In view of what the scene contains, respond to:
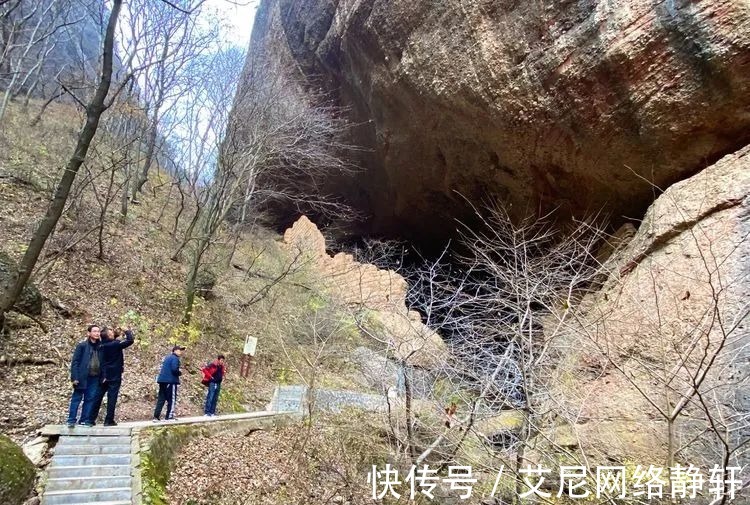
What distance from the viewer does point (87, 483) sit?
4883 mm

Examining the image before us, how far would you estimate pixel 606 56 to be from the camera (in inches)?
312

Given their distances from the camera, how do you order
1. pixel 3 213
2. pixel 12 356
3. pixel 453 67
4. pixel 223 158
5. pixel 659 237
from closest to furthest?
pixel 12 356 → pixel 659 237 → pixel 453 67 → pixel 3 213 → pixel 223 158

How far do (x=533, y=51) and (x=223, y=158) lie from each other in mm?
7582

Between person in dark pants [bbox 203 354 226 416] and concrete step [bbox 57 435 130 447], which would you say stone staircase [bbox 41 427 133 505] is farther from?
person in dark pants [bbox 203 354 226 416]

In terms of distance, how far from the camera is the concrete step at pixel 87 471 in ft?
15.8

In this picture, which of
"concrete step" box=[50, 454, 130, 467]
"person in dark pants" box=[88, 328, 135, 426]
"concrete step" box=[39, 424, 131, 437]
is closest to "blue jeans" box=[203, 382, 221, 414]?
"person in dark pants" box=[88, 328, 135, 426]

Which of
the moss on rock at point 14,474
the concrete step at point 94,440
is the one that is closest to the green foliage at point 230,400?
the concrete step at point 94,440

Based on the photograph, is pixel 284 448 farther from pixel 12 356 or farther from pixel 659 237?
pixel 659 237

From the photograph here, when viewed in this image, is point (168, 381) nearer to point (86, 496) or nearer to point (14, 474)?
point (86, 496)

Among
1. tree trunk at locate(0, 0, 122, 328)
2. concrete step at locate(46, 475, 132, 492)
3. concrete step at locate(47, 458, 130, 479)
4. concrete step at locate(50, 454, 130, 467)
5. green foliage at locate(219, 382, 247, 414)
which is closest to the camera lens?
concrete step at locate(46, 475, 132, 492)

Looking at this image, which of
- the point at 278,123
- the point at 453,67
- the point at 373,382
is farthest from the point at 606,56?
the point at 278,123

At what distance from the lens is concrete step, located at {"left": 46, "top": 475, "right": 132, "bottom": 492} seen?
4.70 metres

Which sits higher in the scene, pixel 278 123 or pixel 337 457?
pixel 278 123

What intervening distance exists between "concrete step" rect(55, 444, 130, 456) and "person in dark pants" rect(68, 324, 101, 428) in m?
0.53
